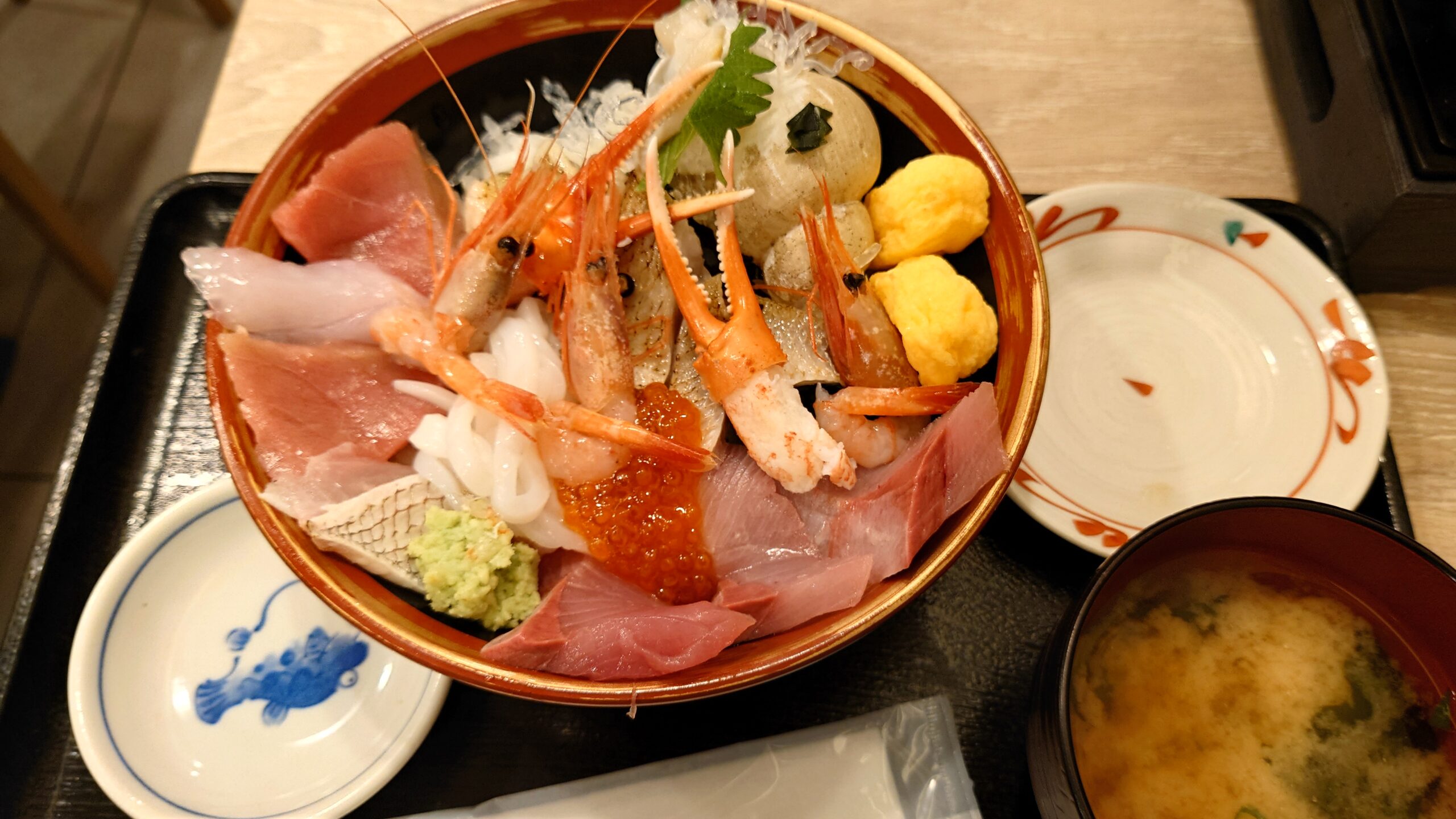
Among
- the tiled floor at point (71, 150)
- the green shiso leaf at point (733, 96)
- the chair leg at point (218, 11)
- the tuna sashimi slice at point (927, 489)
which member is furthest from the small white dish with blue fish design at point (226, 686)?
the chair leg at point (218, 11)

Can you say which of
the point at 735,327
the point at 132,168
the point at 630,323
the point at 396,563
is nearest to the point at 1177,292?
the point at 735,327

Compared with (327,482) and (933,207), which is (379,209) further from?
(933,207)

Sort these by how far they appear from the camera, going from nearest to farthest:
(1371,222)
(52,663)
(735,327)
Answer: (735,327)
(52,663)
(1371,222)

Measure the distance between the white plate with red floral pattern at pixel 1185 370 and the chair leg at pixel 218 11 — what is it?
10.6ft

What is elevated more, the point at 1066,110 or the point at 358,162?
the point at 358,162

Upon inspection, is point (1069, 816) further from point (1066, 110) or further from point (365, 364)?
point (1066, 110)

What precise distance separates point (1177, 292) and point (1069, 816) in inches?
41.4

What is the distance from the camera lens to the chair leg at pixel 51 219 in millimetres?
2498

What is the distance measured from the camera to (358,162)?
1226 mm

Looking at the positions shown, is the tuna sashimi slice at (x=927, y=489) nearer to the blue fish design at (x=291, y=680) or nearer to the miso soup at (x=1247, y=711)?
the miso soup at (x=1247, y=711)

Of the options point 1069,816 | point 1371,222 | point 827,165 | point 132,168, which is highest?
point 827,165

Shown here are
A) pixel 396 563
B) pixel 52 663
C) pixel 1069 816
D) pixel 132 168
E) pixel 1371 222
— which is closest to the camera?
pixel 1069 816

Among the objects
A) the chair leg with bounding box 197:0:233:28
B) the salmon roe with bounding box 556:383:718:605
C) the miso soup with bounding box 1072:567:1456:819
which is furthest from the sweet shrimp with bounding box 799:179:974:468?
the chair leg with bounding box 197:0:233:28

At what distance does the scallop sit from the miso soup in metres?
0.71
